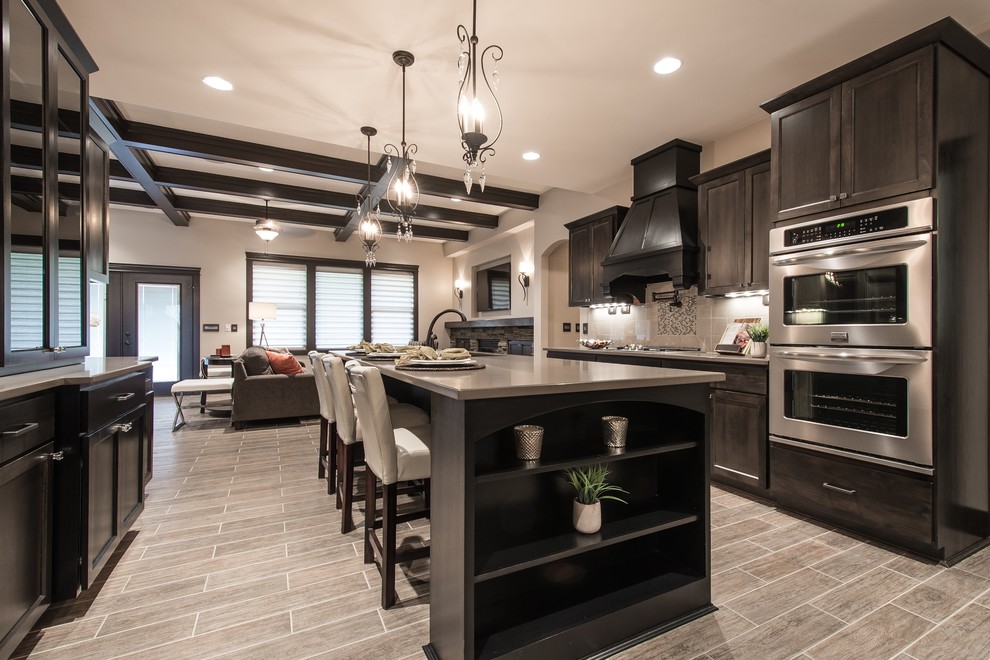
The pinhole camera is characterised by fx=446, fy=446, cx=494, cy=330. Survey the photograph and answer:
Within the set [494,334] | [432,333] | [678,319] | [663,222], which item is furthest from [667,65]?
[432,333]

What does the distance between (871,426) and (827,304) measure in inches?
27.4

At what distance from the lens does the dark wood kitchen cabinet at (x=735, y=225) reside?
332cm

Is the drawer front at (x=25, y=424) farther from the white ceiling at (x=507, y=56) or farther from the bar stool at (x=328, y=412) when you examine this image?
the white ceiling at (x=507, y=56)

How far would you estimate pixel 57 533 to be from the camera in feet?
5.56

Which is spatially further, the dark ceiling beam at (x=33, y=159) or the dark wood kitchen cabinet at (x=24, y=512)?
the dark ceiling beam at (x=33, y=159)

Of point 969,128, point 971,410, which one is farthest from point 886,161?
point 971,410

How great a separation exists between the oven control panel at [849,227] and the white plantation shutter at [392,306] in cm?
801

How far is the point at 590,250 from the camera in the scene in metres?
5.28

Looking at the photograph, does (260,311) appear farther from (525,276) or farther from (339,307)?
(525,276)

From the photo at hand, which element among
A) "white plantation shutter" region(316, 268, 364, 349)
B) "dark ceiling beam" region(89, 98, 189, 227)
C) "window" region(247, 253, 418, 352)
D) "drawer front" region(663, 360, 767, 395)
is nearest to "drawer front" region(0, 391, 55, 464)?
"dark ceiling beam" region(89, 98, 189, 227)

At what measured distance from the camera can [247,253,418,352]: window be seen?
8.67 m

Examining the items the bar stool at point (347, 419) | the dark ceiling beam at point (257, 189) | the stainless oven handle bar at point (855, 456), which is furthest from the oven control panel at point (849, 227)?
the dark ceiling beam at point (257, 189)

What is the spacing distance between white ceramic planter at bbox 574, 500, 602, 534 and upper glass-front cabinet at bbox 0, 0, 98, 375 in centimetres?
222

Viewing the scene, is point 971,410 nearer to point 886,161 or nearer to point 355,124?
point 886,161
